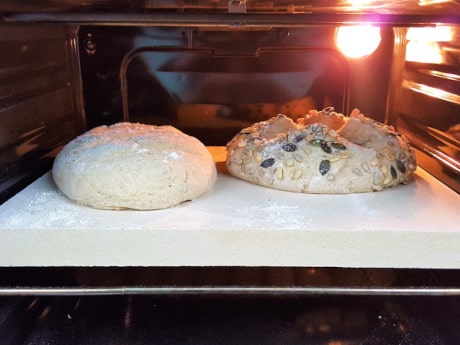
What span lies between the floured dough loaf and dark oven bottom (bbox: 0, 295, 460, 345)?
28 cm

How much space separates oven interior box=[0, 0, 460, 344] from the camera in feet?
3.41

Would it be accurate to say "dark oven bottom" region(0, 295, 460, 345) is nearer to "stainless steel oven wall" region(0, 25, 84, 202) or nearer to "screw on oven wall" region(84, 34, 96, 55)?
"stainless steel oven wall" region(0, 25, 84, 202)

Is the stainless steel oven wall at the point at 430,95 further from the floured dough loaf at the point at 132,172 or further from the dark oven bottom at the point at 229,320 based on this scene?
the floured dough loaf at the point at 132,172

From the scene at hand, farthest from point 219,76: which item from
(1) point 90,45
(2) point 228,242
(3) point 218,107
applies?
(2) point 228,242

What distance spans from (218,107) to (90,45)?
1.53ft

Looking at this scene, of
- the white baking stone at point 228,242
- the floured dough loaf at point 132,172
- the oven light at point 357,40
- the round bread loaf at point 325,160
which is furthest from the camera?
the oven light at point 357,40

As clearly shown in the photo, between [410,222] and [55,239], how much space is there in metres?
0.73

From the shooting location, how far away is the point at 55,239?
91 cm

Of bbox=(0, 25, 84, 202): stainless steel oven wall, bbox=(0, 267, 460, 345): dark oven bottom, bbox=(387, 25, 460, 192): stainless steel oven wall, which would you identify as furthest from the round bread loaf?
bbox=(0, 25, 84, 202): stainless steel oven wall

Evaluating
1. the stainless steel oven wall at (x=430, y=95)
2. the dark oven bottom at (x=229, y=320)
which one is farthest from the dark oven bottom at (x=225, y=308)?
the stainless steel oven wall at (x=430, y=95)

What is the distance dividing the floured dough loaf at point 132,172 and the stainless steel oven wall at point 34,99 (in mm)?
132

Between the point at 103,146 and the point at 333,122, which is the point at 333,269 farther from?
the point at 103,146

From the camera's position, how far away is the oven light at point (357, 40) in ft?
4.81

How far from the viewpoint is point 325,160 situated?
114 centimetres
